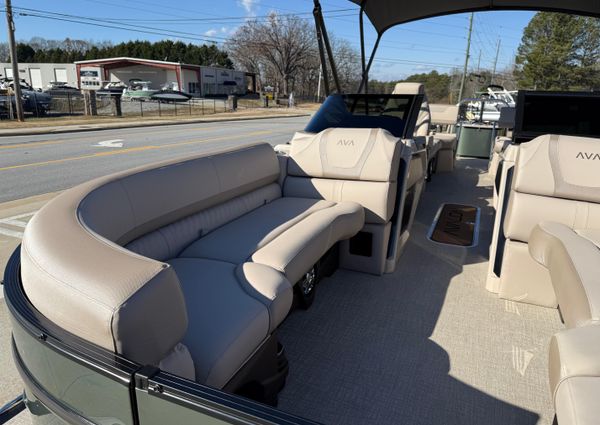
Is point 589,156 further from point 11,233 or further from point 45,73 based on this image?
point 45,73

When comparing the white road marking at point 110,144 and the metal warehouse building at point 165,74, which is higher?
the metal warehouse building at point 165,74

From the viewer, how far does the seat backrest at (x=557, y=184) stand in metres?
2.74

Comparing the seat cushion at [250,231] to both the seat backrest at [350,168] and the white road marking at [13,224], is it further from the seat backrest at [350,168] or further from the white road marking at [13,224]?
the white road marking at [13,224]

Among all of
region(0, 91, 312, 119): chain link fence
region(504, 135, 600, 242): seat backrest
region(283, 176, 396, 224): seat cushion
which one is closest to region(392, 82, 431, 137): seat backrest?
region(283, 176, 396, 224): seat cushion

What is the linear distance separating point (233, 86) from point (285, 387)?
5516 centimetres

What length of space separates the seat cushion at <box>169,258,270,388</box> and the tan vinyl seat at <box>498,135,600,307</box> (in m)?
2.07

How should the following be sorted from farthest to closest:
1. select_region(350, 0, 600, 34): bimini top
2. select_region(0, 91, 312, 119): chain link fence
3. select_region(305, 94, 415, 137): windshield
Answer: select_region(0, 91, 312, 119): chain link fence, select_region(350, 0, 600, 34): bimini top, select_region(305, 94, 415, 137): windshield

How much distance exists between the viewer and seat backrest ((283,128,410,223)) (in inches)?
135

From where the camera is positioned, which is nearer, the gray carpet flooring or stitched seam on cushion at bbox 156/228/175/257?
the gray carpet flooring

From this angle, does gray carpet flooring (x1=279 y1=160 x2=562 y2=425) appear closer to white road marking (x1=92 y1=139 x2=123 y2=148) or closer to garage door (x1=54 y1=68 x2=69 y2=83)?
white road marking (x1=92 y1=139 x2=123 y2=148)

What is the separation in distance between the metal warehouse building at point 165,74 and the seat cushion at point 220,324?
48841 millimetres

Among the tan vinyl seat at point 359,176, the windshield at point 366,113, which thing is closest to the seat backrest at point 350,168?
Answer: the tan vinyl seat at point 359,176

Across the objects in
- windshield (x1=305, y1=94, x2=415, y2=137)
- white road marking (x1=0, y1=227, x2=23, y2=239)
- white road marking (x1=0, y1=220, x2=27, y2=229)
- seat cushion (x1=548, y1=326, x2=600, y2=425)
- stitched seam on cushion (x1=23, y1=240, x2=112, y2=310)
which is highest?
windshield (x1=305, y1=94, x2=415, y2=137)

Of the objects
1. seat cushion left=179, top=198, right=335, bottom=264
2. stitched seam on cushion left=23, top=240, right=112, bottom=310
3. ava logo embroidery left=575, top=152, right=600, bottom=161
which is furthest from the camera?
ava logo embroidery left=575, top=152, right=600, bottom=161
